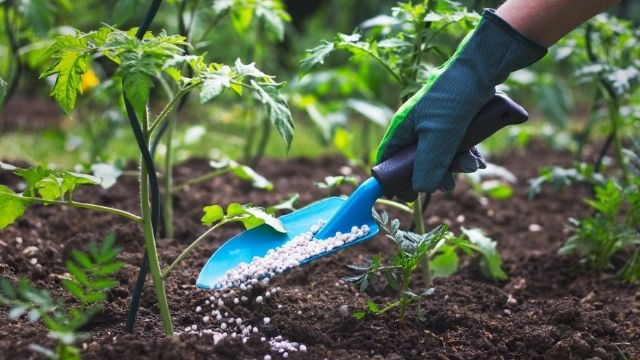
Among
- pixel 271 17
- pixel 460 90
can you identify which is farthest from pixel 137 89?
pixel 271 17

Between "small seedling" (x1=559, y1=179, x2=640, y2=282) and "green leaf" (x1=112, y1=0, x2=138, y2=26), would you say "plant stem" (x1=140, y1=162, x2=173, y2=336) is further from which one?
"small seedling" (x1=559, y1=179, x2=640, y2=282)

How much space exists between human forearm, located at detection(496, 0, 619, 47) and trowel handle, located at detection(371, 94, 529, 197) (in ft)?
0.63

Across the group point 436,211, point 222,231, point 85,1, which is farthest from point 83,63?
point 85,1

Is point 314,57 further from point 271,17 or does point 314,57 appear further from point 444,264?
point 444,264

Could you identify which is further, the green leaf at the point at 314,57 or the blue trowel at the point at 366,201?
the green leaf at the point at 314,57

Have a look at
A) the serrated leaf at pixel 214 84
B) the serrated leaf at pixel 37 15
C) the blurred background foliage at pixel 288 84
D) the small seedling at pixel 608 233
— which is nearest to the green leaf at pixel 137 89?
the serrated leaf at pixel 214 84

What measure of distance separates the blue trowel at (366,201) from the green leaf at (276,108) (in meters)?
0.35

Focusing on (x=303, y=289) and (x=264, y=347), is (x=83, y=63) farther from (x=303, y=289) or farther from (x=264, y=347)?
(x=303, y=289)

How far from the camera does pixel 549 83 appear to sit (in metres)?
4.76

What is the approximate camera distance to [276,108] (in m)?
1.84

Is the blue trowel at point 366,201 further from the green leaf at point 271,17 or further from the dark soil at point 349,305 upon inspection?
the green leaf at point 271,17

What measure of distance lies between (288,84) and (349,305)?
2648mm

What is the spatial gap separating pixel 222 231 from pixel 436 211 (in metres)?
1.03

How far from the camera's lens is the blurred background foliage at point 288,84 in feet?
9.18
